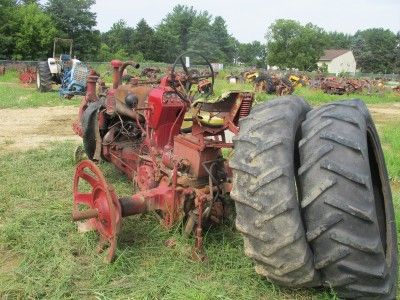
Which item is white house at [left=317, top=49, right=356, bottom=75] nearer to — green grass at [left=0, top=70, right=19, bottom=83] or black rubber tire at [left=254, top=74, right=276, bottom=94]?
black rubber tire at [left=254, top=74, right=276, bottom=94]

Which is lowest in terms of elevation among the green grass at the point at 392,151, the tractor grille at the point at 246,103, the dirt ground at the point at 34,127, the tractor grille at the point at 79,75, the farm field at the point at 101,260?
the dirt ground at the point at 34,127

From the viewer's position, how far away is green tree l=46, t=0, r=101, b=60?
158 feet

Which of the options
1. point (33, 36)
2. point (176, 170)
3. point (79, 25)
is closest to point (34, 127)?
point (176, 170)

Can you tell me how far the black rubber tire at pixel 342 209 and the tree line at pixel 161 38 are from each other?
1634 inches

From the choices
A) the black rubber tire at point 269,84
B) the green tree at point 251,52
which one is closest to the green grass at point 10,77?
the black rubber tire at point 269,84

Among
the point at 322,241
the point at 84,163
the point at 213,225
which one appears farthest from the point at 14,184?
the point at 322,241

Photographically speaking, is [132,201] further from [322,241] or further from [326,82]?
[326,82]

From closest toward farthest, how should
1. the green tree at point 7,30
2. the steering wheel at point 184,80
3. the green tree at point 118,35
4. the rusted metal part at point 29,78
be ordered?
the steering wheel at point 184,80
the rusted metal part at point 29,78
the green tree at point 7,30
the green tree at point 118,35

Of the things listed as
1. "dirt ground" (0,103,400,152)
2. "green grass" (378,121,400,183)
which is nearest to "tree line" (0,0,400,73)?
"dirt ground" (0,103,400,152)

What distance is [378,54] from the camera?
90500mm

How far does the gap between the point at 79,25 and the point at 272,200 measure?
50.0 m

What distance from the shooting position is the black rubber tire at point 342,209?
7.75 feet

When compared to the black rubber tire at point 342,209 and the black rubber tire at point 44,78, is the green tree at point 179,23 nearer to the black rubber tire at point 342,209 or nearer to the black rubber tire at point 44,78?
the black rubber tire at point 44,78

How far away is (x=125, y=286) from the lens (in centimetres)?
311
